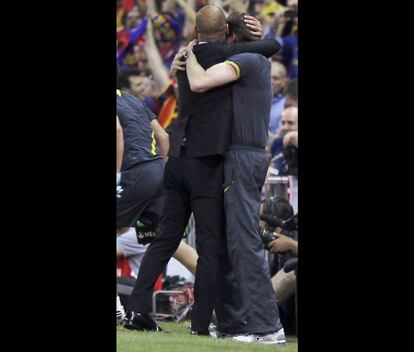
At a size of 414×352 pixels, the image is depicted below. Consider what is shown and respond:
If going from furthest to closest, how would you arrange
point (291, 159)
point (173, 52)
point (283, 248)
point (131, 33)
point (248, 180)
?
point (131, 33), point (173, 52), point (291, 159), point (283, 248), point (248, 180)

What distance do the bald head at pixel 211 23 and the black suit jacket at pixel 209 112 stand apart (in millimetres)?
59

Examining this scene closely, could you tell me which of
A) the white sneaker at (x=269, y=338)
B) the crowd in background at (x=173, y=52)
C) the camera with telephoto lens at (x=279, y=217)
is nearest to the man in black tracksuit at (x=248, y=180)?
the white sneaker at (x=269, y=338)

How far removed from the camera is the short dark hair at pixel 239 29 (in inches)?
234

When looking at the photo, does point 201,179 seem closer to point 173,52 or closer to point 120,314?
point 120,314

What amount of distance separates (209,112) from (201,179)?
14.2 inches

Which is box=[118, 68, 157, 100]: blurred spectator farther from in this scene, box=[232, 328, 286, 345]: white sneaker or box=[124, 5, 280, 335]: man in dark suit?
box=[232, 328, 286, 345]: white sneaker

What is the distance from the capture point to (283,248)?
6.54m

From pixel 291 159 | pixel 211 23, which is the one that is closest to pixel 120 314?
pixel 291 159

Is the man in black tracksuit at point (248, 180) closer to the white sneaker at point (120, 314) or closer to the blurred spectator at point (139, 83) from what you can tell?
the white sneaker at point (120, 314)

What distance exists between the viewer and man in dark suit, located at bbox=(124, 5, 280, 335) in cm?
578
